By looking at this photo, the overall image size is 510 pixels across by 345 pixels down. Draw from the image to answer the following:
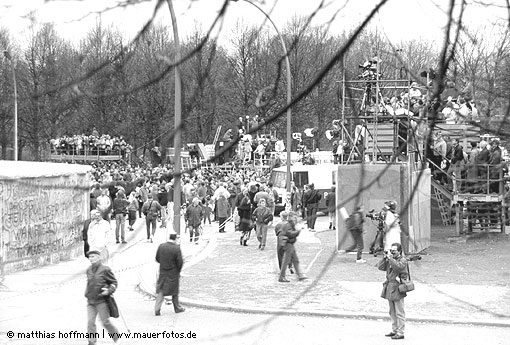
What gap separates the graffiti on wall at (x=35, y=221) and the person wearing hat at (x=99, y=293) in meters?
5.94

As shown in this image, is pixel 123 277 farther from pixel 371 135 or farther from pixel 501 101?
pixel 501 101

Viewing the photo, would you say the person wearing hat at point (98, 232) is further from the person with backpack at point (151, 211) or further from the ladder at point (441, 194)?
the ladder at point (441, 194)

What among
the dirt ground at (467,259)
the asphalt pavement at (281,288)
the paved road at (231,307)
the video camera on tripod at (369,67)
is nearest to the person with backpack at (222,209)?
the asphalt pavement at (281,288)

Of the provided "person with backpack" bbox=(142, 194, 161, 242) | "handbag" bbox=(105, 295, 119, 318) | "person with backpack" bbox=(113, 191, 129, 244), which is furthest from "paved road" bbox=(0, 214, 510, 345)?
"person with backpack" bbox=(142, 194, 161, 242)

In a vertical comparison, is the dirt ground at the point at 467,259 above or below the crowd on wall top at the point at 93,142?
below

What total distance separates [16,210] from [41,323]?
618 cm

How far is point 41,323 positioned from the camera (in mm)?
12156

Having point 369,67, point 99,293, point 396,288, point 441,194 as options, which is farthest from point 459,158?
point 369,67

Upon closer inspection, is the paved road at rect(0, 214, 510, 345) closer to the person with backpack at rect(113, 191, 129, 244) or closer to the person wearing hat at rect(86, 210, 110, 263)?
the person wearing hat at rect(86, 210, 110, 263)

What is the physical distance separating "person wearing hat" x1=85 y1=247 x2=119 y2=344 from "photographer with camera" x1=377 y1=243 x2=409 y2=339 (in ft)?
11.1

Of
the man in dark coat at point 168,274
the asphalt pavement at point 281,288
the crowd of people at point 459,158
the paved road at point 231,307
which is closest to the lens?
the crowd of people at point 459,158

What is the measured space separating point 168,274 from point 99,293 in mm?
2479

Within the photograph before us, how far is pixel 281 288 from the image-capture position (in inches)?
605

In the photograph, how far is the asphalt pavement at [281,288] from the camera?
1314 cm
